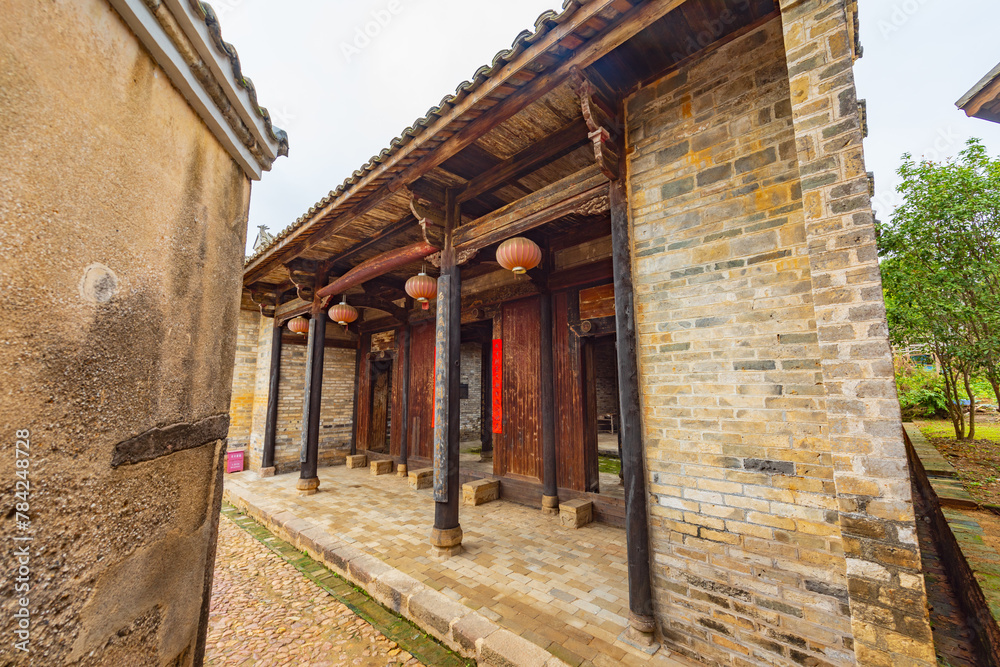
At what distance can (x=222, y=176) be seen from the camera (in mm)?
1653

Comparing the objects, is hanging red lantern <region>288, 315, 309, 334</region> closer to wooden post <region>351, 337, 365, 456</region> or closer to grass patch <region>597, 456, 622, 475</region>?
wooden post <region>351, 337, 365, 456</region>

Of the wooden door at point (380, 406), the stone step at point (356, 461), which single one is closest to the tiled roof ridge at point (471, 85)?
the wooden door at point (380, 406)

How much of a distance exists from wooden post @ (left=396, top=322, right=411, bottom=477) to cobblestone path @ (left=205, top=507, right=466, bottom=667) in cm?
393

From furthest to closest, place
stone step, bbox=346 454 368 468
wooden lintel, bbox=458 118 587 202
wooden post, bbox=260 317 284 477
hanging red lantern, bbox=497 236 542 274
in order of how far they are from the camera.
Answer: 1. stone step, bbox=346 454 368 468
2. wooden post, bbox=260 317 284 477
3. hanging red lantern, bbox=497 236 542 274
4. wooden lintel, bbox=458 118 587 202

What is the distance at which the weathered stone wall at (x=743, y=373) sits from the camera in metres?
2.34

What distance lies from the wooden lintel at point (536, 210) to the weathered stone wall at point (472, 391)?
7.70m

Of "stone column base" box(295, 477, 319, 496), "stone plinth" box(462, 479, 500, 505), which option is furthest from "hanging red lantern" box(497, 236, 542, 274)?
"stone column base" box(295, 477, 319, 496)

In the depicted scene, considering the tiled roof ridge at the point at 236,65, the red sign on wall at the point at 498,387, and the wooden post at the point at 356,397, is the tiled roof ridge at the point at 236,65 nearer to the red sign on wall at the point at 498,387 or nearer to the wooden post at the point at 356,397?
the red sign on wall at the point at 498,387

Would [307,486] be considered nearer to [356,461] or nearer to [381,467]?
[381,467]

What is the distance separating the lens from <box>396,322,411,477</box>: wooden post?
8.83m

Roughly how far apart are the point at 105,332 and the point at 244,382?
1054 centimetres

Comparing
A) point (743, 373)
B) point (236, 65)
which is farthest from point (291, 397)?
point (743, 373)

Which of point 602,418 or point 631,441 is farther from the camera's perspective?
point 602,418

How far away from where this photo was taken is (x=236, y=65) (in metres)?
1.63
